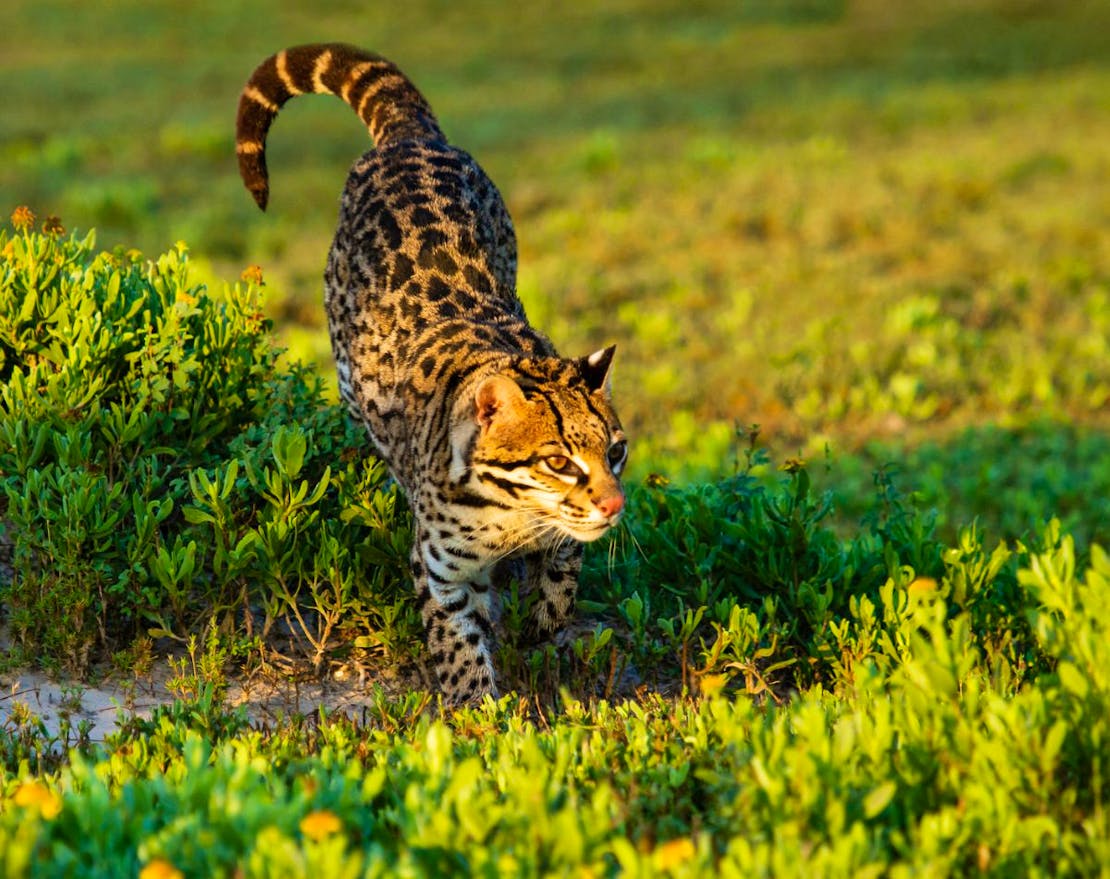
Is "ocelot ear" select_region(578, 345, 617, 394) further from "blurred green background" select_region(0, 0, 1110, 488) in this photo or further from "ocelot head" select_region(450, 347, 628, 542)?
"blurred green background" select_region(0, 0, 1110, 488)

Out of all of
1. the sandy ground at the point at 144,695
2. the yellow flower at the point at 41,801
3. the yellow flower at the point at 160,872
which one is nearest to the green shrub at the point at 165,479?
the sandy ground at the point at 144,695

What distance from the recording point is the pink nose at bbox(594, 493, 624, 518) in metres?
5.13

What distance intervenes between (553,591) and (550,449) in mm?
883

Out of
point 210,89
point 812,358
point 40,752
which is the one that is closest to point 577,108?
point 210,89

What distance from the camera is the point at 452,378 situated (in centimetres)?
592

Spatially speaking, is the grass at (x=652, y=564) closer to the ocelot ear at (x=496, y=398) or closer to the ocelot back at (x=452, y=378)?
the ocelot back at (x=452, y=378)

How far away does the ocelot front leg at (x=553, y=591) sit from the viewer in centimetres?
584

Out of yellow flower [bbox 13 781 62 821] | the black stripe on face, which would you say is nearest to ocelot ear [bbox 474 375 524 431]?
the black stripe on face

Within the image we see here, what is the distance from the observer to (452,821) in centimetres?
347

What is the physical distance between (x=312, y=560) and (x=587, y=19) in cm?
2745

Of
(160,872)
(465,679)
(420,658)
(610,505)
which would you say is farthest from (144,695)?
(160,872)

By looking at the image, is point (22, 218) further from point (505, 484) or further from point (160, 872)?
point (160, 872)

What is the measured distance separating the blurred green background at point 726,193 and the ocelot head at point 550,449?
11.8ft

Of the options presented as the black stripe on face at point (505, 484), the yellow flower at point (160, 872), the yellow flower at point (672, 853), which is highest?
the black stripe on face at point (505, 484)
